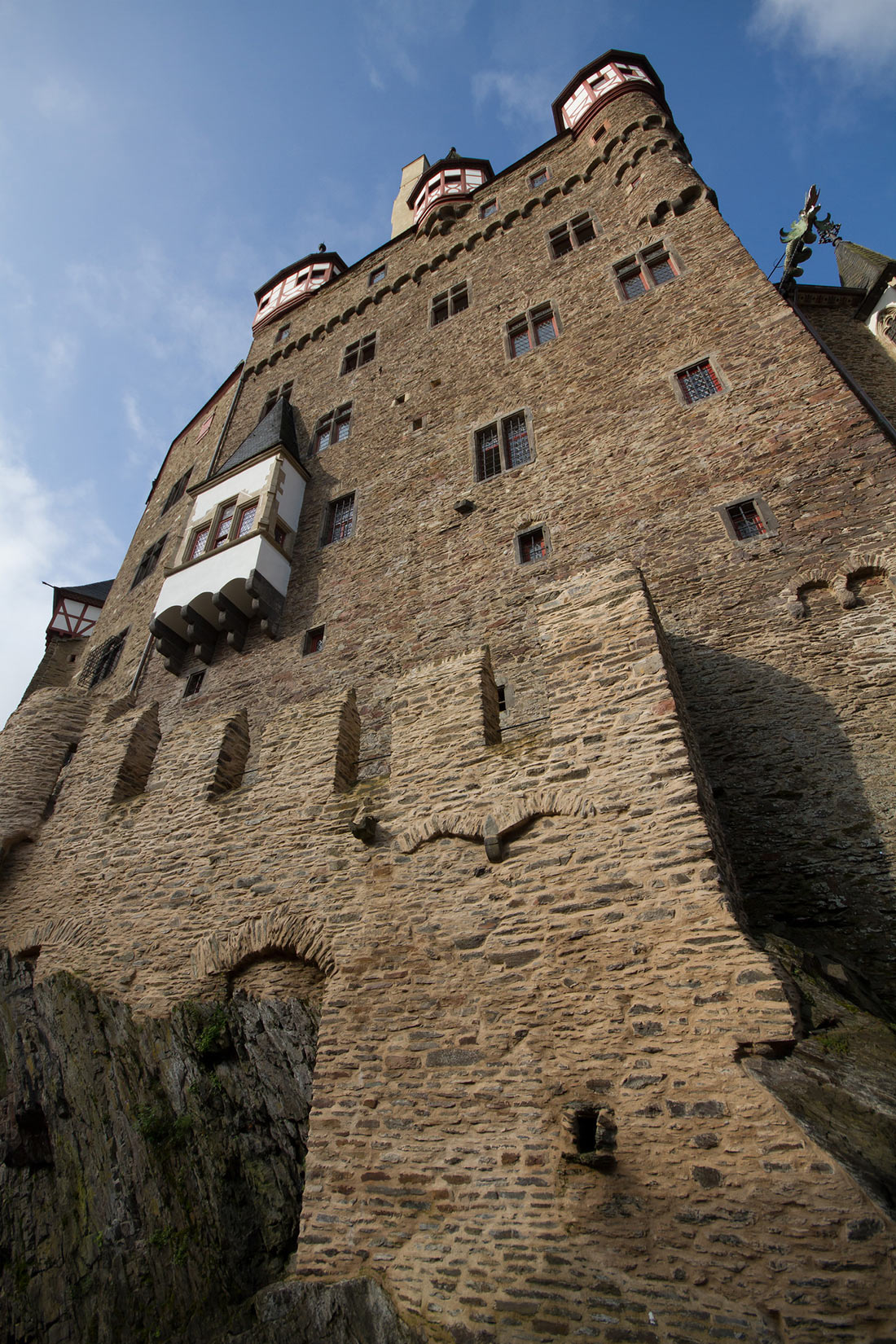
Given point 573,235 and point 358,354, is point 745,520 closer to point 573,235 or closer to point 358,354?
point 573,235

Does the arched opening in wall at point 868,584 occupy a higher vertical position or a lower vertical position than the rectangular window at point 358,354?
lower

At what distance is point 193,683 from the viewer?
13.2m

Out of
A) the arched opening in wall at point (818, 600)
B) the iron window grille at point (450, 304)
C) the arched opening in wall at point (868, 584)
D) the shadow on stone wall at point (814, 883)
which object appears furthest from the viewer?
the iron window grille at point (450, 304)

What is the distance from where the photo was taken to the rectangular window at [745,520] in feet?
28.7

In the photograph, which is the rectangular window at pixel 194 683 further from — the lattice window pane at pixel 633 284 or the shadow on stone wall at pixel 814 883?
the lattice window pane at pixel 633 284

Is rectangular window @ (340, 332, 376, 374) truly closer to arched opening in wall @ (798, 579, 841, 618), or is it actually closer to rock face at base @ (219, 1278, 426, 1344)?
arched opening in wall @ (798, 579, 841, 618)

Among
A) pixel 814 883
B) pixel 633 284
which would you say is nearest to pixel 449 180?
pixel 633 284

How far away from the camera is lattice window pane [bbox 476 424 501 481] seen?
12.4 metres

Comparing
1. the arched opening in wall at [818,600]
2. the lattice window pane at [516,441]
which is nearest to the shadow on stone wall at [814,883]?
the arched opening in wall at [818,600]

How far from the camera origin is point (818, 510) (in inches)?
328

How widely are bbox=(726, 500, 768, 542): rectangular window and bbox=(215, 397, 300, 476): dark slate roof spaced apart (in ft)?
33.7

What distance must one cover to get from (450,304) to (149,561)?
11104mm

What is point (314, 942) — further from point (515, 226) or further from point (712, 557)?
point (515, 226)

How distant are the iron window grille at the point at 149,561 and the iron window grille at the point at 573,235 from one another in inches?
510
